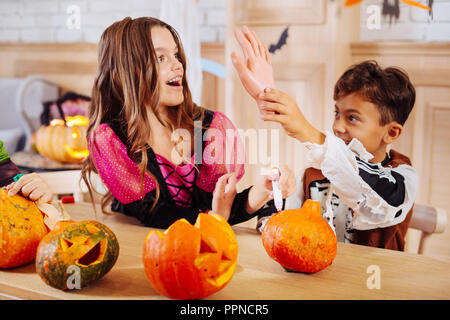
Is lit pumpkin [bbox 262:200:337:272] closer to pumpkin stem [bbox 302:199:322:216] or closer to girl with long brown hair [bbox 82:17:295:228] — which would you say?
pumpkin stem [bbox 302:199:322:216]

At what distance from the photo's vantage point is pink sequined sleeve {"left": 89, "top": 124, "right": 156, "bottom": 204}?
78 cm

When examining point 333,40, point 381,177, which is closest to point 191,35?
point 333,40

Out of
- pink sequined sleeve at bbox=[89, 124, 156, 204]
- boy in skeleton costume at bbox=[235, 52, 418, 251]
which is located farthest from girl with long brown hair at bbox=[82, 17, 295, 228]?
boy in skeleton costume at bbox=[235, 52, 418, 251]

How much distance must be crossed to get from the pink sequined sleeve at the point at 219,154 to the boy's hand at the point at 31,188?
0.28 metres

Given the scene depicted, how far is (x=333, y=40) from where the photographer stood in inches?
49.5

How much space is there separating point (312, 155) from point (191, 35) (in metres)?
0.52

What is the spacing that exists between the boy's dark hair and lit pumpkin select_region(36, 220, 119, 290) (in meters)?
0.49

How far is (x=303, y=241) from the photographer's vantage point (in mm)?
553

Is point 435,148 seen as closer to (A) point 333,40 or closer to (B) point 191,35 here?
(A) point 333,40

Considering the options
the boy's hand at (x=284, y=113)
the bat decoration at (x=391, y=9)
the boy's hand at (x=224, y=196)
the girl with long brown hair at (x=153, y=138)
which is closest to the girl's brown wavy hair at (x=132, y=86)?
the girl with long brown hair at (x=153, y=138)

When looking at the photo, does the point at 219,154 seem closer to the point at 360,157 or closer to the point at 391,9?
the point at 360,157

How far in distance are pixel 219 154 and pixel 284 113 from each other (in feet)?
0.76

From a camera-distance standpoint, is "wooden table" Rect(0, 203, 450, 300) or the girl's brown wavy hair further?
the girl's brown wavy hair

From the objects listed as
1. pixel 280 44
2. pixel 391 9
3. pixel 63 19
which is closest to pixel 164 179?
pixel 280 44
